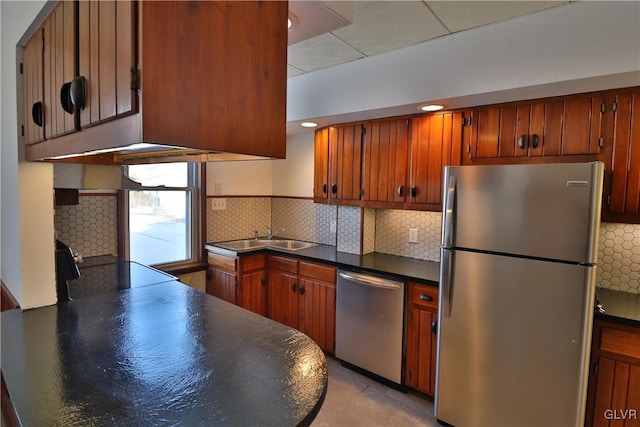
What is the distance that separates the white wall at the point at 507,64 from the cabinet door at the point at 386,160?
0.68ft

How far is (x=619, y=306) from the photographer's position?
6.22 ft

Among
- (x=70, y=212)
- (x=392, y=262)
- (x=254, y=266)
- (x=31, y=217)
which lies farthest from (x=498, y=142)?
(x=70, y=212)

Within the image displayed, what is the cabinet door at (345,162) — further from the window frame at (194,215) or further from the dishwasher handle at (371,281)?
the window frame at (194,215)

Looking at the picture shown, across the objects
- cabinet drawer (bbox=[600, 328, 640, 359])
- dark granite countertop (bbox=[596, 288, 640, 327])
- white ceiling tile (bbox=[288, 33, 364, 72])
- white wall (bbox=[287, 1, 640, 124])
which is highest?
white ceiling tile (bbox=[288, 33, 364, 72])

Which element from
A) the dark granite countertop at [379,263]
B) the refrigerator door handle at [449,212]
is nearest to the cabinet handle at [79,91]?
the refrigerator door handle at [449,212]

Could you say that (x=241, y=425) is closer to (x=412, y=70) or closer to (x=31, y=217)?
(x=31, y=217)

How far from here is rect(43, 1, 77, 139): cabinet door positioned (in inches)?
36.0

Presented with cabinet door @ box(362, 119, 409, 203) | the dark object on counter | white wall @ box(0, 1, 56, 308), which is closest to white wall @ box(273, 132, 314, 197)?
cabinet door @ box(362, 119, 409, 203)

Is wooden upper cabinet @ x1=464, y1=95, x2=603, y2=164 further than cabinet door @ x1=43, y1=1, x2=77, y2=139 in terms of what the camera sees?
Yes

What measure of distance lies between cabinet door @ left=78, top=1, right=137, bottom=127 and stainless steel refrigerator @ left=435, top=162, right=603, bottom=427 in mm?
1824

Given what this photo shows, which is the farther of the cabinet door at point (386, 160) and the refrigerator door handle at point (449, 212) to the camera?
the cabinet door at point (386, 160)

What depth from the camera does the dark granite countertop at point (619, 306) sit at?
5.70 ft

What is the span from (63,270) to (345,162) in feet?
6.98

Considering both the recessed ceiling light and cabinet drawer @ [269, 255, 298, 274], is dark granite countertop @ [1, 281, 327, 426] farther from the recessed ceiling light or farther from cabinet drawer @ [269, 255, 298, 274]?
the recessed ceiling light
